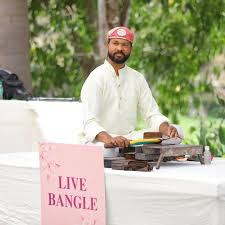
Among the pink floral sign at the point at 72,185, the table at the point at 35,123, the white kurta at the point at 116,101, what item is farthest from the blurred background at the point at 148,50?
the pink floral sign at the point at 72,185

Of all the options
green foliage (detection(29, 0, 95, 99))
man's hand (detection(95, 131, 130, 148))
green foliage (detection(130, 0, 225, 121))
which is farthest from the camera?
green foliage (detection(29, 0, 95, 99))

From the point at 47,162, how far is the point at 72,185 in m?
0.26

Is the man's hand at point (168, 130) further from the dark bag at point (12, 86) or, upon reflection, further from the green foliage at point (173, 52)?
the green foliage at point (173, 52)

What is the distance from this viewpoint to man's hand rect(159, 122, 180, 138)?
5.46m

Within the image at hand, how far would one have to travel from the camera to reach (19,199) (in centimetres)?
575

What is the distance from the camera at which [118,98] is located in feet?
18.8

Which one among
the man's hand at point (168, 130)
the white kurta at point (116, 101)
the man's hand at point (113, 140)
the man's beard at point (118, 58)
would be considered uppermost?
the man's beard at point (118, 58)

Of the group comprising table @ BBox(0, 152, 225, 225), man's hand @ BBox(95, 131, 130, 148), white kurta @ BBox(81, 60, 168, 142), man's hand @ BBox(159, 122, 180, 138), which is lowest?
table @ BBox(0, 152, 225, 225)

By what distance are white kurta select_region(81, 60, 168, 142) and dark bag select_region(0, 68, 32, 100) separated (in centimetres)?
180

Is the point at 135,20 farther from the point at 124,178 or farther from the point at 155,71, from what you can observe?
the point at 124,178

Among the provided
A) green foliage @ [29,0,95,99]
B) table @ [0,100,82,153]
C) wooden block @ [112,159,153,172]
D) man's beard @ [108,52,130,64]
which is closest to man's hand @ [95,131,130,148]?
wooden block @ [112,159,153,172]

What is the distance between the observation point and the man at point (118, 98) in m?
5.61

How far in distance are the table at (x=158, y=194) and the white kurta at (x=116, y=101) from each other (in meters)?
0.45

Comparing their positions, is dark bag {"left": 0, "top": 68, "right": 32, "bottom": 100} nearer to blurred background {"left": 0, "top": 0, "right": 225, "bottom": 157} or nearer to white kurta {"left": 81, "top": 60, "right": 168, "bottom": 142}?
white kurta {"left": 81, "top": 60, "right": 168, "bottom": 142}
